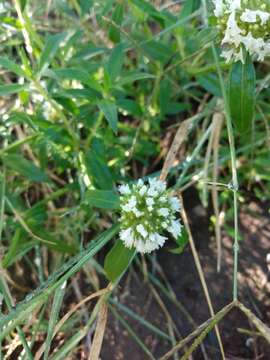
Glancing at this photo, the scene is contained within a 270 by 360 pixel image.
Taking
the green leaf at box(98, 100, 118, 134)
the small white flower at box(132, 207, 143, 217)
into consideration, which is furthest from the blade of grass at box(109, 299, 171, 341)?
the green leaf at box(98, 100, 118, 134)

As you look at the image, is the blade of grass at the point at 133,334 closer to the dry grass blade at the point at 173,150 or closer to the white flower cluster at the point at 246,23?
the dry grass blade at the point at 173,150

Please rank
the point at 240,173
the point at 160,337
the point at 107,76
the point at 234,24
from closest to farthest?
the point at 234,24, the point at 107,76, the point at 160,337, the point at 240,173

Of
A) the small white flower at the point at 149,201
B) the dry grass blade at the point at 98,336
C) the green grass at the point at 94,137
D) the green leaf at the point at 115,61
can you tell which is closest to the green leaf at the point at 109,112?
the green grass at the point at 94,137

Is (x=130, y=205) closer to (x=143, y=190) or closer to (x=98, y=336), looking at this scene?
(x=143, y=190)

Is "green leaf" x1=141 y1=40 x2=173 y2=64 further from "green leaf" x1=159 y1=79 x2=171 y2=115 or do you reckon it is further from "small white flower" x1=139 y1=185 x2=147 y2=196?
"small white flower" x1=139 y1=185 x2=147 y2=196

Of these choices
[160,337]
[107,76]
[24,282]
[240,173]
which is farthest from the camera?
[240,173]

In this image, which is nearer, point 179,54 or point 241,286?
point 241,286

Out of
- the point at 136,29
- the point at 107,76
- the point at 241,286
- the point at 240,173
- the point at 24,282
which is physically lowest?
the point at 241,286

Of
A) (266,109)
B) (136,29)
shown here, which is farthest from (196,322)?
(136,29)

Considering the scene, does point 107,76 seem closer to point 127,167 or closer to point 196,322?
point 127,167
